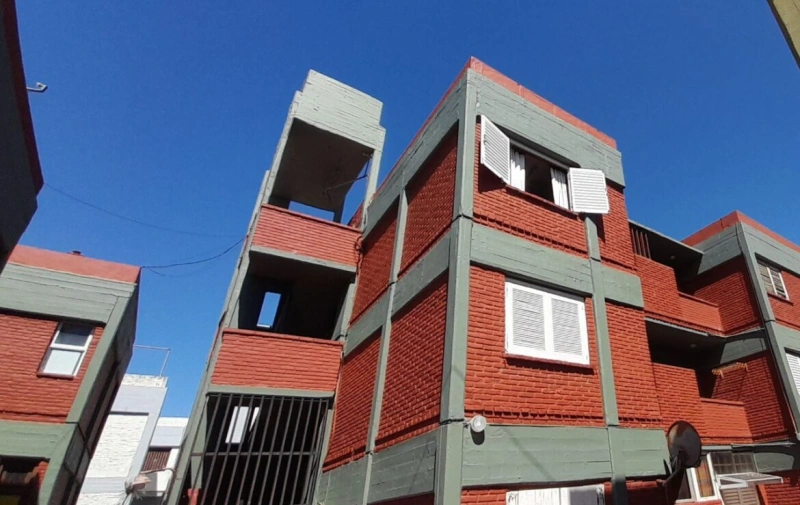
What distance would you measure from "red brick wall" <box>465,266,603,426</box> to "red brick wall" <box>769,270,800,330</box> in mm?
9983

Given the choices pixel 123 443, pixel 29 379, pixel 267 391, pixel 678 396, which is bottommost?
Result: pixel 123 443

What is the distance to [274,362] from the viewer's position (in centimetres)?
866

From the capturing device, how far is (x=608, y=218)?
873 centimetres

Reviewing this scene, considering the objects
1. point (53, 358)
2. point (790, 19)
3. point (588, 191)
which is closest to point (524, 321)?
point (588, 191)

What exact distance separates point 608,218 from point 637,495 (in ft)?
16.4

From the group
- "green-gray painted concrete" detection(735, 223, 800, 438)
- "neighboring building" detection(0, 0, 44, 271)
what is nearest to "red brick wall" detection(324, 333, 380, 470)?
"neighboring building" detection(0, 0, 44, 271)

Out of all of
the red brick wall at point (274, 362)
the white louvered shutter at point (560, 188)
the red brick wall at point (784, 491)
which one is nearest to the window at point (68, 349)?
the red brick wall at point (274, 362)

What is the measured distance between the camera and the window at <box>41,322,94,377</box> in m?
9.76

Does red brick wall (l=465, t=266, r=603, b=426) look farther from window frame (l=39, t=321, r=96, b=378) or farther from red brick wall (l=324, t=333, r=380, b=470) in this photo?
window frame (l=39, t=321, r=96, b=378)

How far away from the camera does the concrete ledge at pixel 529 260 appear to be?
6.53 m

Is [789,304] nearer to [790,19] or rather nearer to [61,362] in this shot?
[790,19]

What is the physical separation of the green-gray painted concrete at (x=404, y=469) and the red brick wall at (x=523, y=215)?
3.39 meters

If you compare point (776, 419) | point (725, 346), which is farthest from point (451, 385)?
point (725, 346)

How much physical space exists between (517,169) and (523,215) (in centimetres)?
113
